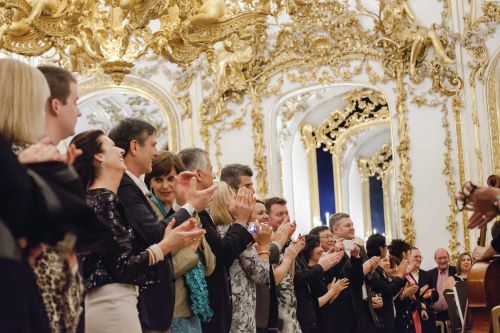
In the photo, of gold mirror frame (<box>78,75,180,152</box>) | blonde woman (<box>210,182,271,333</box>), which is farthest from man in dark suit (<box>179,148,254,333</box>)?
gold mirror frame (<box>78,75,180,152</box>)

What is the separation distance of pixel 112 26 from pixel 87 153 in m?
3.52

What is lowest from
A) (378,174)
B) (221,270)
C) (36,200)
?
(221,270)

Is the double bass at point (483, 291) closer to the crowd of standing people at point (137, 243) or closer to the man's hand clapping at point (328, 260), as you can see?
the crowd of standing people at point (137, 243)

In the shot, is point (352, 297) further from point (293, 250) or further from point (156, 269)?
point (156, 269)

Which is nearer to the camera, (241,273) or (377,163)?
→ (241,273)

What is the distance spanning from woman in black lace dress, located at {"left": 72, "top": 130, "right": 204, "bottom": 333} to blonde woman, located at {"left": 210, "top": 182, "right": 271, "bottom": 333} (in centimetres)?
157

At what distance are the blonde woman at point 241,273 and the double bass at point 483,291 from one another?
4.10ft

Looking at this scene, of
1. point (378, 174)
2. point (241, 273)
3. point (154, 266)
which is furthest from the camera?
point (378, 174)

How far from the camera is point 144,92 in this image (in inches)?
557

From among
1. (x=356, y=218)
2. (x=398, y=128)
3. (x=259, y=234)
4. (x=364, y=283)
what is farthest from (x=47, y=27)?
(x=356, y=218)

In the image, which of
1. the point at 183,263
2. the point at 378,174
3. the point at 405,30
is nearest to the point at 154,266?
the point at 183,263

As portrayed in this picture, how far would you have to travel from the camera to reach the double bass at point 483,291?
17.3ft

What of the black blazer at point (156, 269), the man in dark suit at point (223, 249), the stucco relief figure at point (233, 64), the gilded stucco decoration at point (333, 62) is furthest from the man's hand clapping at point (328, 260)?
the stucco relief figure at point (233, 64)

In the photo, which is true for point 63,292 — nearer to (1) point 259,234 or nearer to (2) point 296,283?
(1) point 259,234
